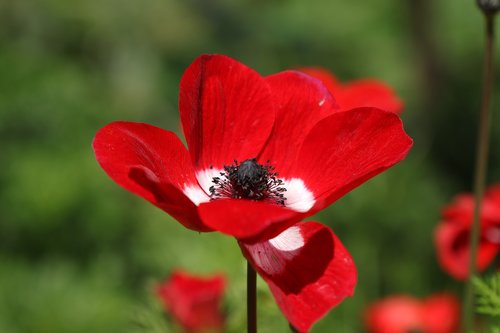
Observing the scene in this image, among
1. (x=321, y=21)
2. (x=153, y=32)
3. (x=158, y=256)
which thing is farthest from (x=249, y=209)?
(x=321, y=21)

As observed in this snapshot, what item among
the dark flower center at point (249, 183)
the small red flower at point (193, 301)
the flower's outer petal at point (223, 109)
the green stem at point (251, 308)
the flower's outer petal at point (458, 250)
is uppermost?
the flower's outer petal at point (223, 109)

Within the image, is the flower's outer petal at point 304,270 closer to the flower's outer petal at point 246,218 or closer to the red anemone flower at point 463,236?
the flower's outer petal at point 246,218

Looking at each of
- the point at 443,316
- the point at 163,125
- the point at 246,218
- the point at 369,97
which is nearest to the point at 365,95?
the point at 369,97

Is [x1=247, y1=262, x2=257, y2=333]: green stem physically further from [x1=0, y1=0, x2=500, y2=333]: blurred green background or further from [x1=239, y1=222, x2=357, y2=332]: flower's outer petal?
[x1=0, y1=0, x2=500, y2=333]: blurred green background

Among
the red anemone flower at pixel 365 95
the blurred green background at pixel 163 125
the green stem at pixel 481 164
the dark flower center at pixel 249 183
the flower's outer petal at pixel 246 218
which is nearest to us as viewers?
the flower's outer petal at pixel 246 218

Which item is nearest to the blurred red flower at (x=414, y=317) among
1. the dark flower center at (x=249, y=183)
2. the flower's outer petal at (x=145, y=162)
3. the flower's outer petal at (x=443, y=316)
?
the flower's outer petal at (x=443, y=316)

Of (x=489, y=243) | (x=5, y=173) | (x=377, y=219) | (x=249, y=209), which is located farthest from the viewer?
(x=5, y=173)

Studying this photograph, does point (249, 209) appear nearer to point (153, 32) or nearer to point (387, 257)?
point (387, 257)
